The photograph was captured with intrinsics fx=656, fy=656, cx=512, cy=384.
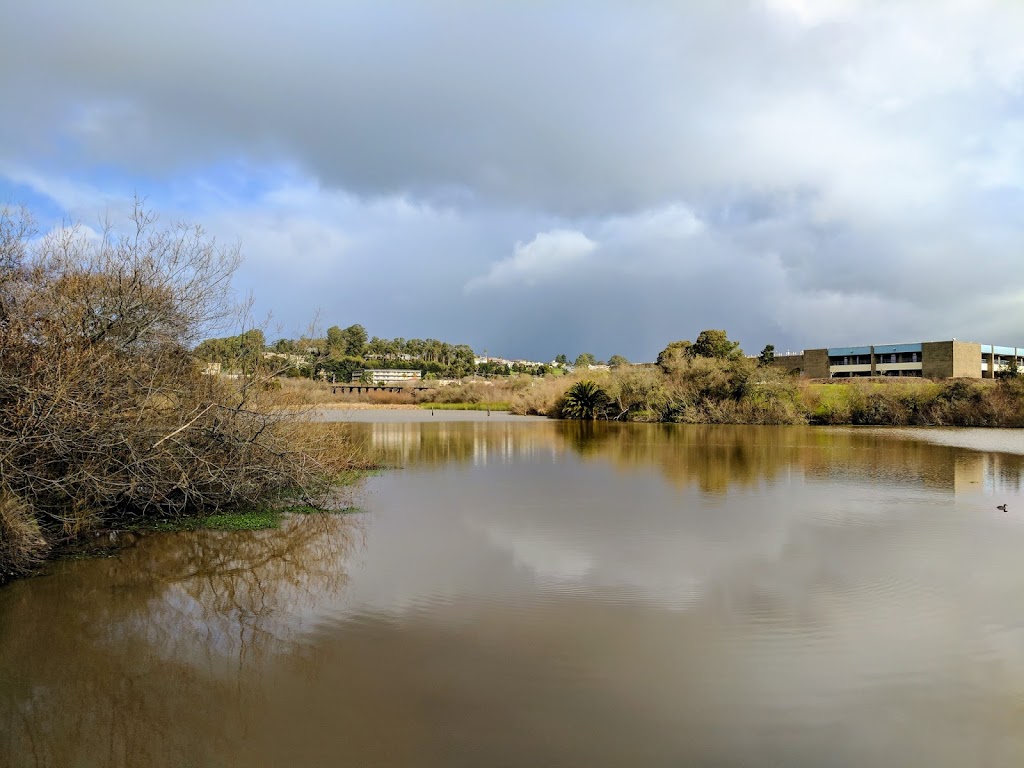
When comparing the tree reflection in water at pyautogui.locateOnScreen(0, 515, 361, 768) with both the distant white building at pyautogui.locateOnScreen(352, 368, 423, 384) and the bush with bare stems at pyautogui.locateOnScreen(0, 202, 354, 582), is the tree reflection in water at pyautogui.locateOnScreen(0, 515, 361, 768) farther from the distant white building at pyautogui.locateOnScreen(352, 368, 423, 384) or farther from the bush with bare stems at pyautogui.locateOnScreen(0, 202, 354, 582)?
the distant white building at pyautogui.locateOnScreen(352, 368, 423, 384)

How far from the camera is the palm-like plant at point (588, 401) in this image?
56875 millimetres

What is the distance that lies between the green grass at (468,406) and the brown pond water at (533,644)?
61.9 meters

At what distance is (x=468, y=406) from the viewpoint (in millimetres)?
81062

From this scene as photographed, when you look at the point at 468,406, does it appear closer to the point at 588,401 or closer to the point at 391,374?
the point at 588,401

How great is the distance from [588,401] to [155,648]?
5178 centimetres

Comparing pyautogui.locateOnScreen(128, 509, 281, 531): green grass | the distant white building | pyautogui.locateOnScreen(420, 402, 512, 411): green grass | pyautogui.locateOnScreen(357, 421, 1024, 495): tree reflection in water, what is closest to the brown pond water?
pyautogui.locateOnScreen(128, 509, 281, 531): green grass

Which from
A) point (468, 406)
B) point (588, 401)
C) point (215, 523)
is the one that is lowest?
point (215, 523)

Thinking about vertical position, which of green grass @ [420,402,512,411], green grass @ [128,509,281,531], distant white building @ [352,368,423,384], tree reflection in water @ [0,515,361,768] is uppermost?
distant white building @ [352,368,423,384]

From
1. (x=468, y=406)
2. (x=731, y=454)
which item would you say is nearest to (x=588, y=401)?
(x=468, y=406)

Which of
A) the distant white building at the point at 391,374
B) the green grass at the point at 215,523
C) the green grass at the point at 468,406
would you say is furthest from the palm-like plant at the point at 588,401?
the distant white building at the point at 391,374

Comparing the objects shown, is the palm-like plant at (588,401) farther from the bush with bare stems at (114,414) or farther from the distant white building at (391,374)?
the distant white building at (391,374)

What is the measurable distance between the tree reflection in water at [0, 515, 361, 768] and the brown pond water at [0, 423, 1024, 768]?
0.09 feet

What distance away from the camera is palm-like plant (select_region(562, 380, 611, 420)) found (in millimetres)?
56875

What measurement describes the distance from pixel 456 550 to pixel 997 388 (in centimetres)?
4900
